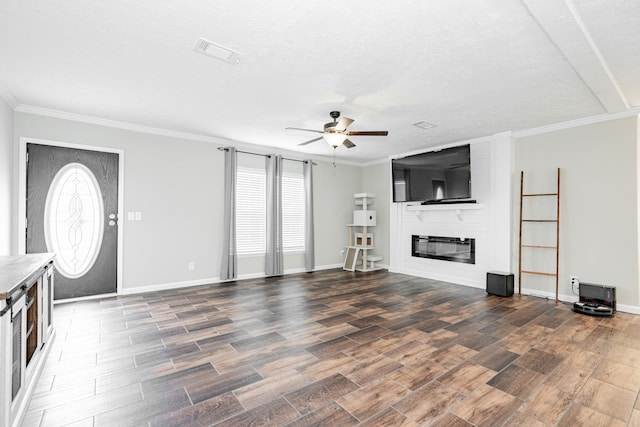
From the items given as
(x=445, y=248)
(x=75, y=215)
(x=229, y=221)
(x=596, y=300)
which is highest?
(x=75, y=215)

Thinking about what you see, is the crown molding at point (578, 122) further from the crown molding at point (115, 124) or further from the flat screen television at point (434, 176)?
the crown molding at point (115, 124)

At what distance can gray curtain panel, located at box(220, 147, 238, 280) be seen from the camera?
562cm

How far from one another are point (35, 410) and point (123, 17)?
2618 millimetres

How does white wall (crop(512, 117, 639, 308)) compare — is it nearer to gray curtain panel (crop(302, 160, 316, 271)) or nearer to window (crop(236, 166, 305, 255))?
gray curtain panel (crop(302, 160, 316, 271))

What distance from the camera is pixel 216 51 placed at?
8.71ft

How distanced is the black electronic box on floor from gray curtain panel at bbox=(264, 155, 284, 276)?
184 inches

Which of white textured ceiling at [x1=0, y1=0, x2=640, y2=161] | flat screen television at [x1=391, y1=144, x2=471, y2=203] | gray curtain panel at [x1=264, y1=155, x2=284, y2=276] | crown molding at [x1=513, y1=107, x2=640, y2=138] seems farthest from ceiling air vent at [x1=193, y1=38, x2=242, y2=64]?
crown molding at [x1=513, y1=107, x2=640, y2=138]

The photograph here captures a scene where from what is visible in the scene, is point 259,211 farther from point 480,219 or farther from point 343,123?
point 480,219

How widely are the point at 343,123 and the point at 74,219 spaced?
3955 millimetres

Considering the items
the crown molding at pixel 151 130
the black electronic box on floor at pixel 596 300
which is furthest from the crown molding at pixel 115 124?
the black electronic box on floor at pixel 596 300

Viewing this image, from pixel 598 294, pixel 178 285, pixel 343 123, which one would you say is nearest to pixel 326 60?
pixel 343 123

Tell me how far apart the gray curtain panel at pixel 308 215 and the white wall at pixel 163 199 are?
3.64 feet

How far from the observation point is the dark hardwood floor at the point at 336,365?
1.92 meters

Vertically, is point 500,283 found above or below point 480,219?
below
